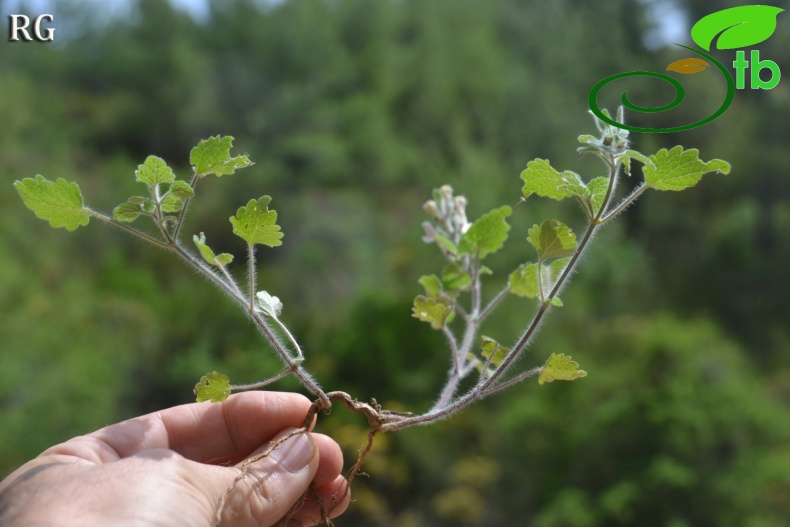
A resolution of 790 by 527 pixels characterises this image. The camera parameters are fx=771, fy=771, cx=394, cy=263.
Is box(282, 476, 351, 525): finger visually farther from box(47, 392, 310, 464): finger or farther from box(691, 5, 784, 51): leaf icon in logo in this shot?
box(691, 5, 784, 51): leaf icon in logo

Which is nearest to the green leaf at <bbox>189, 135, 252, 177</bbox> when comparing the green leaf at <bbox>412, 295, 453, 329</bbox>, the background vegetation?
the green leaf at <bbox>412, 295, 453, 329</bbox>

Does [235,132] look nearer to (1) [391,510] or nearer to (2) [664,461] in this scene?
(1) [391,510]

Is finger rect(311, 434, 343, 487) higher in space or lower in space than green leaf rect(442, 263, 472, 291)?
lower

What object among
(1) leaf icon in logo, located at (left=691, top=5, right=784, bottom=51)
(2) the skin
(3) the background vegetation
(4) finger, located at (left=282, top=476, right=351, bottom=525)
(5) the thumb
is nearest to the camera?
(2) the skin

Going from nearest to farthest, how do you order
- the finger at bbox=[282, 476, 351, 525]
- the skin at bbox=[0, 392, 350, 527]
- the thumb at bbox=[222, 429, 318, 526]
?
the skin at bbox=[0, 392, 350, 527]
the thumb at bbox=[222, 429, 318, 526]
the finger at bbox=[282, 476, 351, 525]

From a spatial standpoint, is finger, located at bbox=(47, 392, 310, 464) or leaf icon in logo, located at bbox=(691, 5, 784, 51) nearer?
finger, located at bbox=(47, 392, 310, 464)

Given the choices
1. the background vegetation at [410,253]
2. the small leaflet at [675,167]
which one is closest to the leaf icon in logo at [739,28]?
the small leaflet at [675,167]

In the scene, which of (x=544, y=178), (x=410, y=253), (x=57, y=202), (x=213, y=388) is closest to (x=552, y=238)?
(x=544, y=178)

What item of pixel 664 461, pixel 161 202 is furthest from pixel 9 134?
pixel 161 202

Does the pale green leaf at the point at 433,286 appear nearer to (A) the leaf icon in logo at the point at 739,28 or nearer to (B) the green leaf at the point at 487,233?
(B) the green leaf at the point at 487,233
